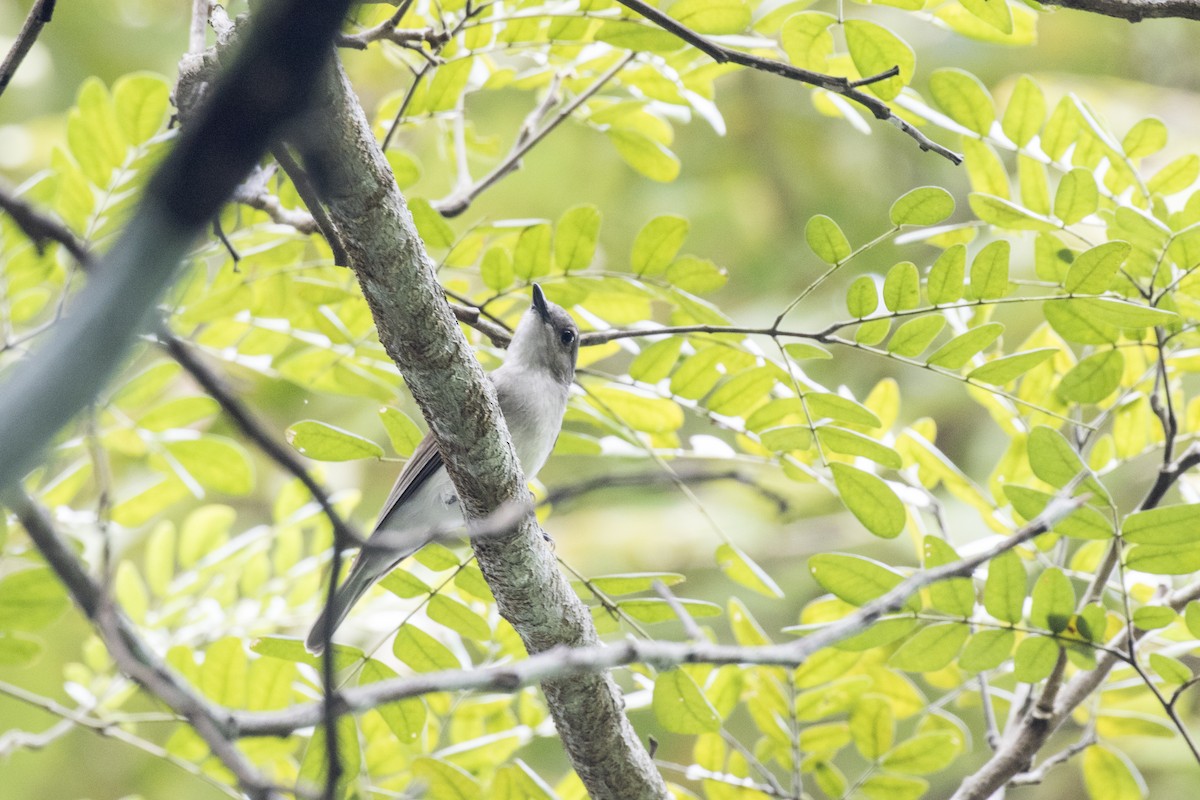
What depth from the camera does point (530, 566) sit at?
2.18m

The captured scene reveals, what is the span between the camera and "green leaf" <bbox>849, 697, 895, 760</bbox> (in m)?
2.70

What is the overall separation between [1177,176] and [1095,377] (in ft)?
1.72

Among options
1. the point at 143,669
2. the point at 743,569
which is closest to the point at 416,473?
the point at 743,569

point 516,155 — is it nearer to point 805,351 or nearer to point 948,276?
point 805,351

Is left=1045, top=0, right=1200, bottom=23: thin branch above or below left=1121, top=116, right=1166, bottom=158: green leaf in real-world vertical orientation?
above

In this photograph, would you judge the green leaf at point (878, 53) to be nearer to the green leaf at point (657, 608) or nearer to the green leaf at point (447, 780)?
the green leaf at point (657, 608)

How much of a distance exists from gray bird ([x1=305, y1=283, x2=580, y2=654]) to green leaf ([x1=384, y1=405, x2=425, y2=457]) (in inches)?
18.5

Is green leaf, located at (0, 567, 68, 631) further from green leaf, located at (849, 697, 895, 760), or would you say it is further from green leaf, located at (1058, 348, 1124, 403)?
green leaf, located at (1058, 348, 1124, 403)

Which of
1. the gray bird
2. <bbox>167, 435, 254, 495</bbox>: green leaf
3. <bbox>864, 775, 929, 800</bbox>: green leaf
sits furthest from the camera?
the gray bird

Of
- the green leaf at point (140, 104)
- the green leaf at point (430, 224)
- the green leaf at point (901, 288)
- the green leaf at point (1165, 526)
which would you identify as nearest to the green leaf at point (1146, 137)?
the green leaf at point (901, 288)

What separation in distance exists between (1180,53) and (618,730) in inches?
326

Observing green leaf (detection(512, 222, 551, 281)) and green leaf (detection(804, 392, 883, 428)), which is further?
green leaf (detection(512, 222, 551, 281))

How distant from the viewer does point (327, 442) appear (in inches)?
95.3

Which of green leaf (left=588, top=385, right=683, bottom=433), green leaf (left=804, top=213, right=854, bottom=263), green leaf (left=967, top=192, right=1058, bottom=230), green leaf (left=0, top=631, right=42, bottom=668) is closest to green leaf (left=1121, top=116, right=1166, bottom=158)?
green leaf (left=967, top=192, right=1058, bottom=230)
